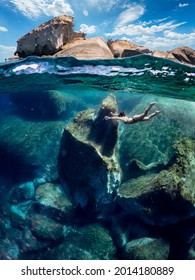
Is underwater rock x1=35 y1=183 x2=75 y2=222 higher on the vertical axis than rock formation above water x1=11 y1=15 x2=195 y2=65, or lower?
lower

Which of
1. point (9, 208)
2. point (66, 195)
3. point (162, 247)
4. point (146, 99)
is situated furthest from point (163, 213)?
point (146, 99)

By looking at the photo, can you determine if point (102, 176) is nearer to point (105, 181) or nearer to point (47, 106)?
point (105, 181)

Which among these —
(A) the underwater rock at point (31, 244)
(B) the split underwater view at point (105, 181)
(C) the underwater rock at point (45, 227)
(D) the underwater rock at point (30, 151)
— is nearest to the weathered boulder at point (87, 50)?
(B) the split underwater view at point (105, 181)

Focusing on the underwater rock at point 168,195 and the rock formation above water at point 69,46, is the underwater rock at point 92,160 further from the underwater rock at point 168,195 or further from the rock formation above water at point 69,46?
the rock formation above water at point 69,46

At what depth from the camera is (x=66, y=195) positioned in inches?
507

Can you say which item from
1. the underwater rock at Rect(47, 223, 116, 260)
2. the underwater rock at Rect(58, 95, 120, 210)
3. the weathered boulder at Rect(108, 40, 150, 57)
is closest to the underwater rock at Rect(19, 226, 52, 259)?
the underwater rock at Rect(47, 223, 116, 260)

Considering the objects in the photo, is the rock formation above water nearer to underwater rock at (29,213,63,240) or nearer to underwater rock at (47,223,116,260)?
underwater rock at (29,213,63,240)

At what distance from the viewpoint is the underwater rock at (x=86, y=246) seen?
1063 centimetres

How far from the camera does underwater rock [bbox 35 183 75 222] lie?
479 inches

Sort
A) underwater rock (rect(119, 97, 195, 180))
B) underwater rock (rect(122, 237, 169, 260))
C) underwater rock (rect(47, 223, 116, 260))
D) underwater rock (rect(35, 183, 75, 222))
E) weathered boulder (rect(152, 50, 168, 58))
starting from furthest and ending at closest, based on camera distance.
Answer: underwater rock (rect(119, 97, 195, 180))
underwater rock (rect(35, 183, 75, 222))
weathered boulder (rect(152, 50, 168, 58))
underwater rock (rect(47, 223, 116, 260))
underwater rock (rect(122, 237, 169, 260))

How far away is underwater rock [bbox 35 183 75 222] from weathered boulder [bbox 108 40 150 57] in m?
7.96

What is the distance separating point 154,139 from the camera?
46.4 feet

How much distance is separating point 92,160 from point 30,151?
578cm

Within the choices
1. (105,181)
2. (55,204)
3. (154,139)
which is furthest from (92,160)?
(154,139)
